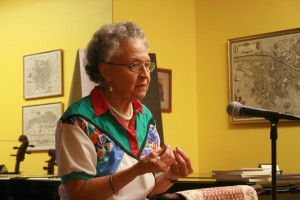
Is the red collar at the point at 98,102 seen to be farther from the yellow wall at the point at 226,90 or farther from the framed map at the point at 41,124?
the framed map at the point at 41,124

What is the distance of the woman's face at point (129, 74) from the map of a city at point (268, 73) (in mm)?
2482

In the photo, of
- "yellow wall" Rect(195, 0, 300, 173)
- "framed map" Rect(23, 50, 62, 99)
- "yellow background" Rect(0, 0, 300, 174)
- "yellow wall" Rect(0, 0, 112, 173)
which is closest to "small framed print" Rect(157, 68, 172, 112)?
"yellow background" Rect(0, 0, 300, 174)

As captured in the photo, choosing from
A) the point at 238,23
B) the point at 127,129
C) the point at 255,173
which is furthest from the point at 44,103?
the point at 127,129

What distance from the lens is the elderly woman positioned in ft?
5.38

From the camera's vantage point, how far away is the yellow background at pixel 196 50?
414cm

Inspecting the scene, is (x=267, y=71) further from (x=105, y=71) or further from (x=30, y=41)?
(x=105, y=71)

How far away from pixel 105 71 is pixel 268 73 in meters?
2.58

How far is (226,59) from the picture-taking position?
14.5 ft

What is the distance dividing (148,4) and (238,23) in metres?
0.79

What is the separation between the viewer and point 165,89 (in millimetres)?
4301

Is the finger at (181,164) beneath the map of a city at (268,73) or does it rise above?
beneath

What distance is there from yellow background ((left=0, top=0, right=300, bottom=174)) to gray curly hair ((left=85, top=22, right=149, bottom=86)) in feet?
6.89

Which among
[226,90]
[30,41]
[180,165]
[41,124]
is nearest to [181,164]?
[180,165]

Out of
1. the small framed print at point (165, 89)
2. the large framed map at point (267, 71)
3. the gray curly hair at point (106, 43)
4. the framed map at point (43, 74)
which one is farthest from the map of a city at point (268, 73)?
the gray curly hair at point (106, 43)
